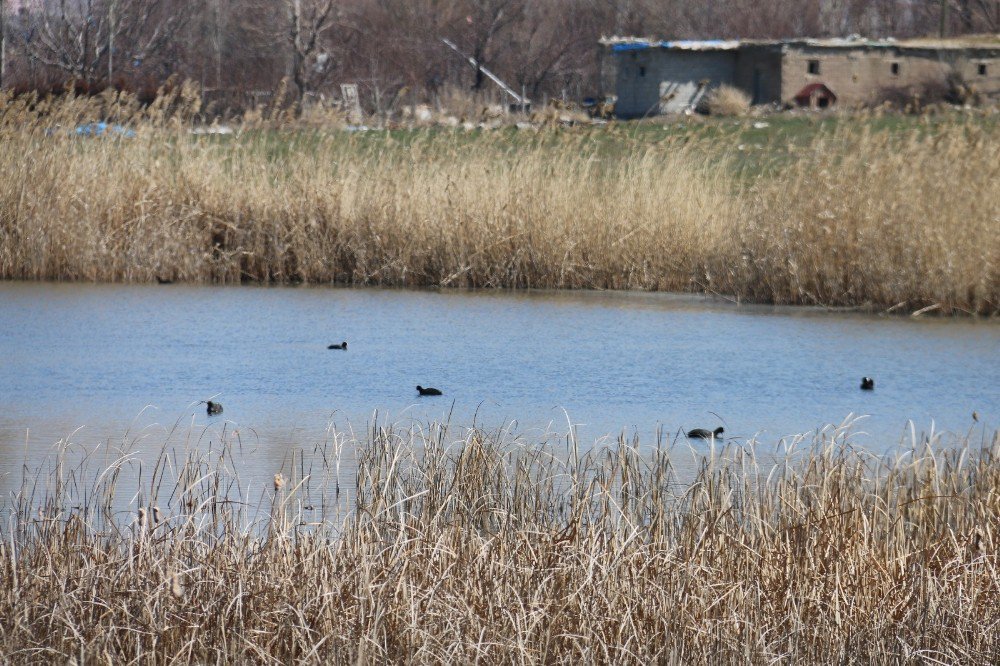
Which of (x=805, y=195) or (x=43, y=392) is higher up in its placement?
(x=805, y=195)

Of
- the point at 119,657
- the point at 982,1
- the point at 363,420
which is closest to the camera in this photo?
the point at 119,657

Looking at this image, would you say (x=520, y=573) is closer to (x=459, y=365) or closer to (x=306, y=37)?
(x=459, y=365)

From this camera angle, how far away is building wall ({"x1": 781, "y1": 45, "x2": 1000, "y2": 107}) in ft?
123

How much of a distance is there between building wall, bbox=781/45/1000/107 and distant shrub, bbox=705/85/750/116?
1.19 metres

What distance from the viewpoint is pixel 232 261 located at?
11.5 metres

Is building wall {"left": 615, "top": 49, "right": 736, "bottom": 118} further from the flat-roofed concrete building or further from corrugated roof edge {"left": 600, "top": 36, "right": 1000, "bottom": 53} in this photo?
corrugated roof edge {"left": 600, "top": 36, "right": 1000, "bottom": 53}

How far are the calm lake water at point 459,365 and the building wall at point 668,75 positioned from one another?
95.9 ft

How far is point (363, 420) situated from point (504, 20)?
42.1 metres

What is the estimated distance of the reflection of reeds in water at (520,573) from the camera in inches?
139

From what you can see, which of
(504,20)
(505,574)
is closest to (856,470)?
(505,574)

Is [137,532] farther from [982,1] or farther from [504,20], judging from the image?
[982,1]

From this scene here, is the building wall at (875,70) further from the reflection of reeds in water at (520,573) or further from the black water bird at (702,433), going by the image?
the reflection of reeds in water at (520,573)

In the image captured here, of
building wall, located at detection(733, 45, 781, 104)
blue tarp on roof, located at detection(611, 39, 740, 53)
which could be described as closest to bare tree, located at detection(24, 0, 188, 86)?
blue tarp on roof, located at detection(611, 39, 740, 53)

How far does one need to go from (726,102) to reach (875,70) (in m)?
4.62
